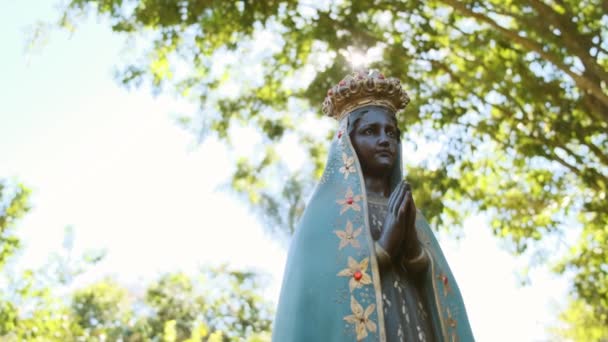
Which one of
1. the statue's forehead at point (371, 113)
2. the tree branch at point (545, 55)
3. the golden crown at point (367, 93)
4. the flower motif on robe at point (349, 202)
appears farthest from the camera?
the tree branch at point (545, 55)

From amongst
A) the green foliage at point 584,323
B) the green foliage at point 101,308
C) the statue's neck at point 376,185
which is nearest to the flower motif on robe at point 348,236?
the statue's neck at point 376,185

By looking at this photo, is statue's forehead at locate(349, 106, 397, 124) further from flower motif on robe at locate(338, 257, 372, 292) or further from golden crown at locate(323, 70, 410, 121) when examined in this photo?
flower motif on robe at locate(338, 257, 372, 292)

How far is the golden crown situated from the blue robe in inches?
18.7

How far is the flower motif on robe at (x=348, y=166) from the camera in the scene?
4.20m

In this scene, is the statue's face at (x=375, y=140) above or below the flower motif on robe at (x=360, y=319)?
above

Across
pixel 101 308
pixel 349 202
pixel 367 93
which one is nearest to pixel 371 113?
pixel 367 93

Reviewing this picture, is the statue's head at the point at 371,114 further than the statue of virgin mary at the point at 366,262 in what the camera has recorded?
Yes

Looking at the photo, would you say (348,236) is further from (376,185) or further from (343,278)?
(376,185)

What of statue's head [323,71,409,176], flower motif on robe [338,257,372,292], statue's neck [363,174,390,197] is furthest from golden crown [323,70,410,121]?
flower motif on robe [338,257,372,292]

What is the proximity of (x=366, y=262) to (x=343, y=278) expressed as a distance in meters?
0.17

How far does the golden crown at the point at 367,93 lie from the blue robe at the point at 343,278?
0.48 metres

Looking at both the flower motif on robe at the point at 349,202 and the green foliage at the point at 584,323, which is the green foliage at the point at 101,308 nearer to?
the green foliage at the point at 584,323

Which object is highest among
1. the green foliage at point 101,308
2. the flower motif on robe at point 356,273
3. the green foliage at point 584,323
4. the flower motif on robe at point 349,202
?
the green foliage at point 101,308

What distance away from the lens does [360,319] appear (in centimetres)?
337
